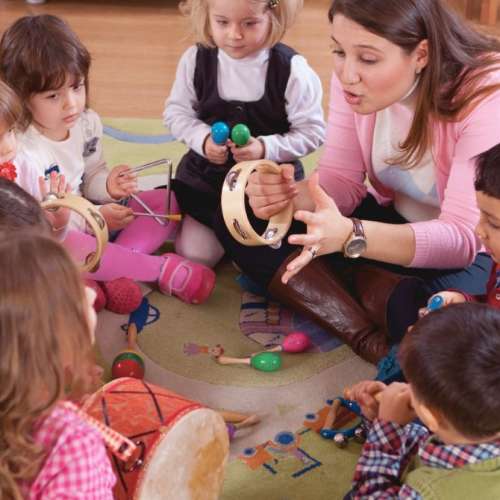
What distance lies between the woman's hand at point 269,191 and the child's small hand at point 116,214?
0.41 m

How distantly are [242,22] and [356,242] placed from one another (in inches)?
25.4

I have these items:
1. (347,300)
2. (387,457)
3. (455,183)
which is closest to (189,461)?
(387,457)

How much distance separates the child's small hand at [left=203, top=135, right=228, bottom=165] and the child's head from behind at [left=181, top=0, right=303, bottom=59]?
212mm

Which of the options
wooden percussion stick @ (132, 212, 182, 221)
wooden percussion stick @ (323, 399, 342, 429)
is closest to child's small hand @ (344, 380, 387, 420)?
wooden percussion stick @ (323, 399, 342, 429)

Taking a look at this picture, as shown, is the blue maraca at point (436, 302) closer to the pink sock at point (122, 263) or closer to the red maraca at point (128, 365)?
the red maraca at point (128, 365)

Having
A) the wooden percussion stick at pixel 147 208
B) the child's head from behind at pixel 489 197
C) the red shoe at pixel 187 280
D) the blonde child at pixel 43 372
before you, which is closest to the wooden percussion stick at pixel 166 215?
the wooden percussion stick at pixel 147 208

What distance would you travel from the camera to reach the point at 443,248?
5.43ft

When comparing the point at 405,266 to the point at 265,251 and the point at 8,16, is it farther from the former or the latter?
the point at 8,16

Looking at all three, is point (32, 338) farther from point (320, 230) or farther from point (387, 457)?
point (320, 230)

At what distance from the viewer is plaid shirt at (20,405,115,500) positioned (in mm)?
1019

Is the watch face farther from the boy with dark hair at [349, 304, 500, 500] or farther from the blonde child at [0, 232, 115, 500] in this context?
the blonde child at [0, 232, 115, 500]

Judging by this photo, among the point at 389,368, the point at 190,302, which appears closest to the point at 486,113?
the point at 389,368

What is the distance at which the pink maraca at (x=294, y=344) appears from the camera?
5.94 feet

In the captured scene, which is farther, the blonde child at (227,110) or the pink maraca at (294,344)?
the blonde child at (227,110)
